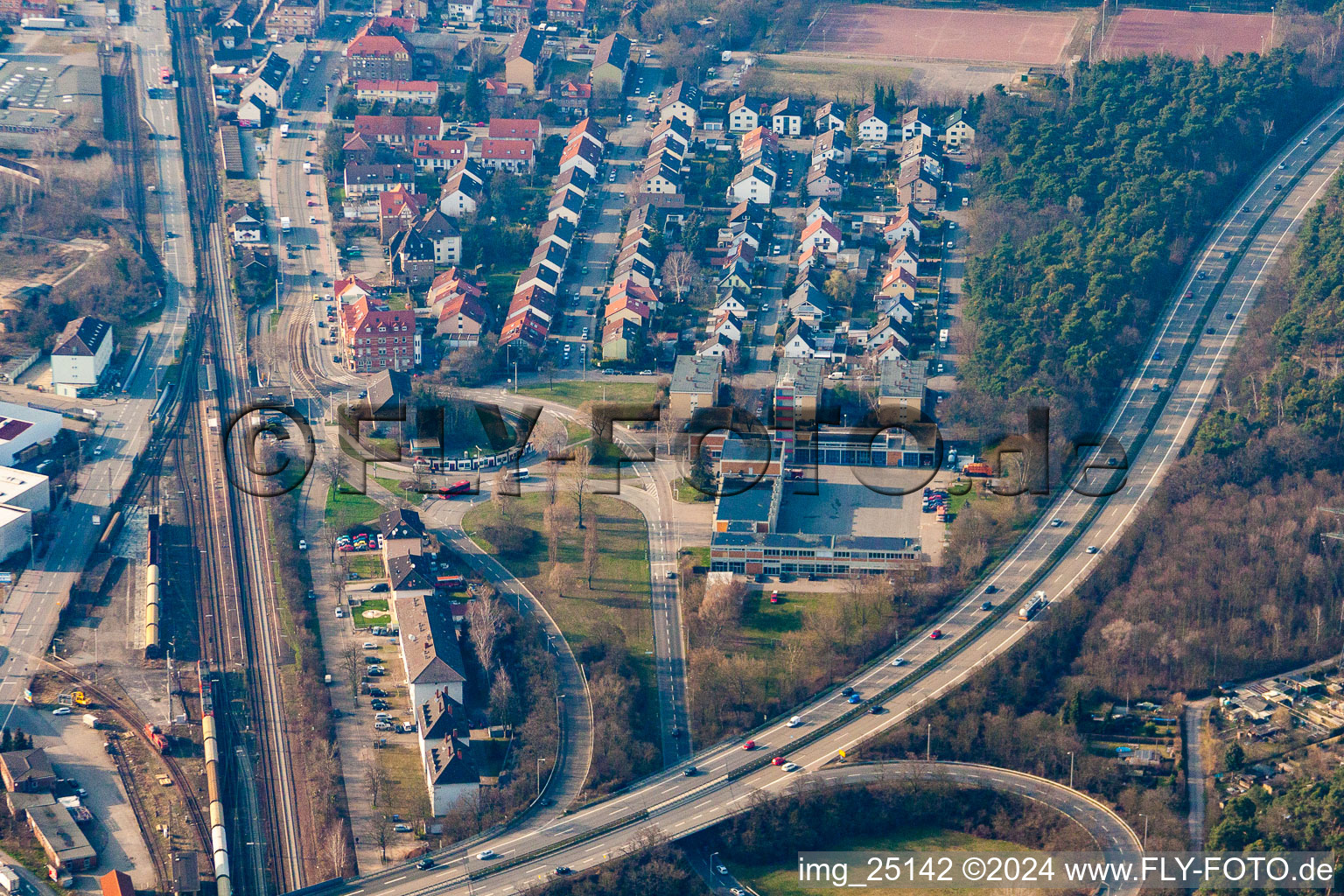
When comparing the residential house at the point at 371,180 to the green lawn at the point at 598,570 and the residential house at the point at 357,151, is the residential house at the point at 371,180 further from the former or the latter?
the green lawn at the point at 598,570

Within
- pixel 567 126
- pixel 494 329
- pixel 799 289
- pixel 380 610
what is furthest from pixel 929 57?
pixel 380 610

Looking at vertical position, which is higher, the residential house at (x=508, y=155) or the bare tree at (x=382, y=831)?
the residential house at (x=508, y=155)

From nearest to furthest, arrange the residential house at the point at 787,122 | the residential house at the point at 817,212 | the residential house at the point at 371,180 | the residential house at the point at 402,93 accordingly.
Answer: the residential house at the point at 817,212 < the residential house at the point at 371,180 < the residential house at the point at 787,122 < the residential house at the point at 402,93

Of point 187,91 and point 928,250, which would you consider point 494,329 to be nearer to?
point 928,250

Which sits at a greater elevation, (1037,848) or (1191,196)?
(1191,196)

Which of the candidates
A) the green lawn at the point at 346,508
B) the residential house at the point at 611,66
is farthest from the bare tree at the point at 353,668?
the residential house at the point at 611,66

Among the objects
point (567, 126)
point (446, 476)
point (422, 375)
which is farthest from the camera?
point (567, 126)
